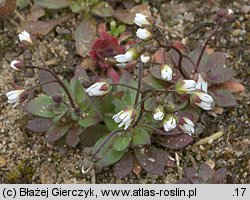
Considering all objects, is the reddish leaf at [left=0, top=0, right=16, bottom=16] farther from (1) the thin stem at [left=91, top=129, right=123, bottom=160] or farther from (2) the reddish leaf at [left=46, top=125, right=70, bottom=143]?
(1) the thin stem at [left=91, top=129, right=123, bottom=160]

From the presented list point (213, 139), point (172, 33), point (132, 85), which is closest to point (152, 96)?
point (132, 85)

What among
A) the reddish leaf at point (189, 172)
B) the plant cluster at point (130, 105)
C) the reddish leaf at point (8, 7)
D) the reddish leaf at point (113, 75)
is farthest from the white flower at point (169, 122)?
the reddish leaf at point (8, 7)

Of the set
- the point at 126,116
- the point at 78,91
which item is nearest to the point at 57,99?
the point at 78,91

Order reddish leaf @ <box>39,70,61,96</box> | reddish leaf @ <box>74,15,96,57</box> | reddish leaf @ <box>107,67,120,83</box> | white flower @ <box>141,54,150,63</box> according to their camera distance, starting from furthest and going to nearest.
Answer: reddish leaf @ <box>74,15,96,57</box> → reddish leaf @ <box>107,67,120,83</box> → reddish leaf @ <box>39,70,61,96</box> → white flower @ <box>141,54,150,63</box>

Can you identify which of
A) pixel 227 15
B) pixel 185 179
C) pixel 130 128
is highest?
pixel 227 15

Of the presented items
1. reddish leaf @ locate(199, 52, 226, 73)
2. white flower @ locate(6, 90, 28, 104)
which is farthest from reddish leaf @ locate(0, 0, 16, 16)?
reddish leaf @ locate(199, 52, 226, 73)

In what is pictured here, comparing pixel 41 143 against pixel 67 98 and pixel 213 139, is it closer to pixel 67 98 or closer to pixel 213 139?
pixel 67 98
